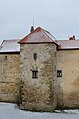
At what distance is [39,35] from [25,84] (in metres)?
4.83

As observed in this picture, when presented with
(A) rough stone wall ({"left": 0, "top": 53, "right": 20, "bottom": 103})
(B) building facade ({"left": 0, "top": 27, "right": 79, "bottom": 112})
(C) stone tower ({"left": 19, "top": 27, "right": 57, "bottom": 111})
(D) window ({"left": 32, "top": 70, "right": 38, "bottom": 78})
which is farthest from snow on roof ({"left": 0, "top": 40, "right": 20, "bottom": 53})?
(D) window ({"left": 32, "top": 70, "right": 38, "bottom": 78})

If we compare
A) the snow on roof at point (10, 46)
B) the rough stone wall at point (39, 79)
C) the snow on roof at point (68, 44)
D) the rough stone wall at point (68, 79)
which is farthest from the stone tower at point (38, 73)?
the snow on roof at point (10, 46)

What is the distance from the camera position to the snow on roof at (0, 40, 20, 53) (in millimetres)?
31934

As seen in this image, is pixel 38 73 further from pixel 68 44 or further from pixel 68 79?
pixel 68 44

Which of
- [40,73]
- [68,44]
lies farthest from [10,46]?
[68,44]

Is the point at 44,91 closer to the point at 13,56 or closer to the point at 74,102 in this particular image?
the point at 74,102

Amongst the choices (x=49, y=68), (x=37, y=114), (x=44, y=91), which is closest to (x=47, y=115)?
(x=37, y=114)

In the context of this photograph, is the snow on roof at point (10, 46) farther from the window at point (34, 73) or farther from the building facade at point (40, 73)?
the window at point (34, 73)

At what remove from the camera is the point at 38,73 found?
29.1 meters

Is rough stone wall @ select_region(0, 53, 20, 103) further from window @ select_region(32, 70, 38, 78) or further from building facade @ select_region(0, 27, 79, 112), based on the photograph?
window @ select_region(32, 70, 38, 78)

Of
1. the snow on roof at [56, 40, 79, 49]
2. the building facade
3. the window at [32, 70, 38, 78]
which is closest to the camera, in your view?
the building facade

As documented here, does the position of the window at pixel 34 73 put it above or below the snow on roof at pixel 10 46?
below

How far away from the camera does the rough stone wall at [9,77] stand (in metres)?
31.4

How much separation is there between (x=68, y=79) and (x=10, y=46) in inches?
279
